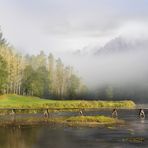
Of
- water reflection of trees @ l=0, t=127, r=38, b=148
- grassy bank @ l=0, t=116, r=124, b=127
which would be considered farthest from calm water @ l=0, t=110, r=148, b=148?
grassy bank @ l=0, t=116, r=124, b=127

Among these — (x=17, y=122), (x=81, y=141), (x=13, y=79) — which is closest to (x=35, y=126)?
(x=17, y=122)

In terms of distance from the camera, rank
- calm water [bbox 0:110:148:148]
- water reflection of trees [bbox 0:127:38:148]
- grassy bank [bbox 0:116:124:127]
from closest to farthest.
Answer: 1. calm water [bbox 0:110:148:148]
2. water reflection of trees [bbox 0:127:38:148]
3. grassy bank [bbox 0:116:124:127]

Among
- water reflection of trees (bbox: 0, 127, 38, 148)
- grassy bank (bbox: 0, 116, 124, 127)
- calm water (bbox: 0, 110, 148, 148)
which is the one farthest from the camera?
grassy bank (bbox: 0, 116, 124, 127)

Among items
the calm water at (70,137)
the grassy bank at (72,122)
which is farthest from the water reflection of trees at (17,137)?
the grassy bank at (72,122)

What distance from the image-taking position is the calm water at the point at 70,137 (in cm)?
4744

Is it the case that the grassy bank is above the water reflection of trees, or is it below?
above

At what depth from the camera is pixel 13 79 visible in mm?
156250

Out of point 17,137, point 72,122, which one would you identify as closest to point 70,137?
point 17,137

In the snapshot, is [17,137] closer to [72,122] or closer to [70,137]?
[70,137]

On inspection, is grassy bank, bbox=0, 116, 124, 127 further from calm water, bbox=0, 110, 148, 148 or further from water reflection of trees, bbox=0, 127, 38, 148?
water reflection of trees, bbox=0, 127, 38, 148

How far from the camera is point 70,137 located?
54906mm

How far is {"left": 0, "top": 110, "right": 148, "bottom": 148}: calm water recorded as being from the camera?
47.4 m

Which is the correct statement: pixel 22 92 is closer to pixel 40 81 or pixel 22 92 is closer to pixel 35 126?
pixel 40 81

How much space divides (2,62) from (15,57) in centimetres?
3529
